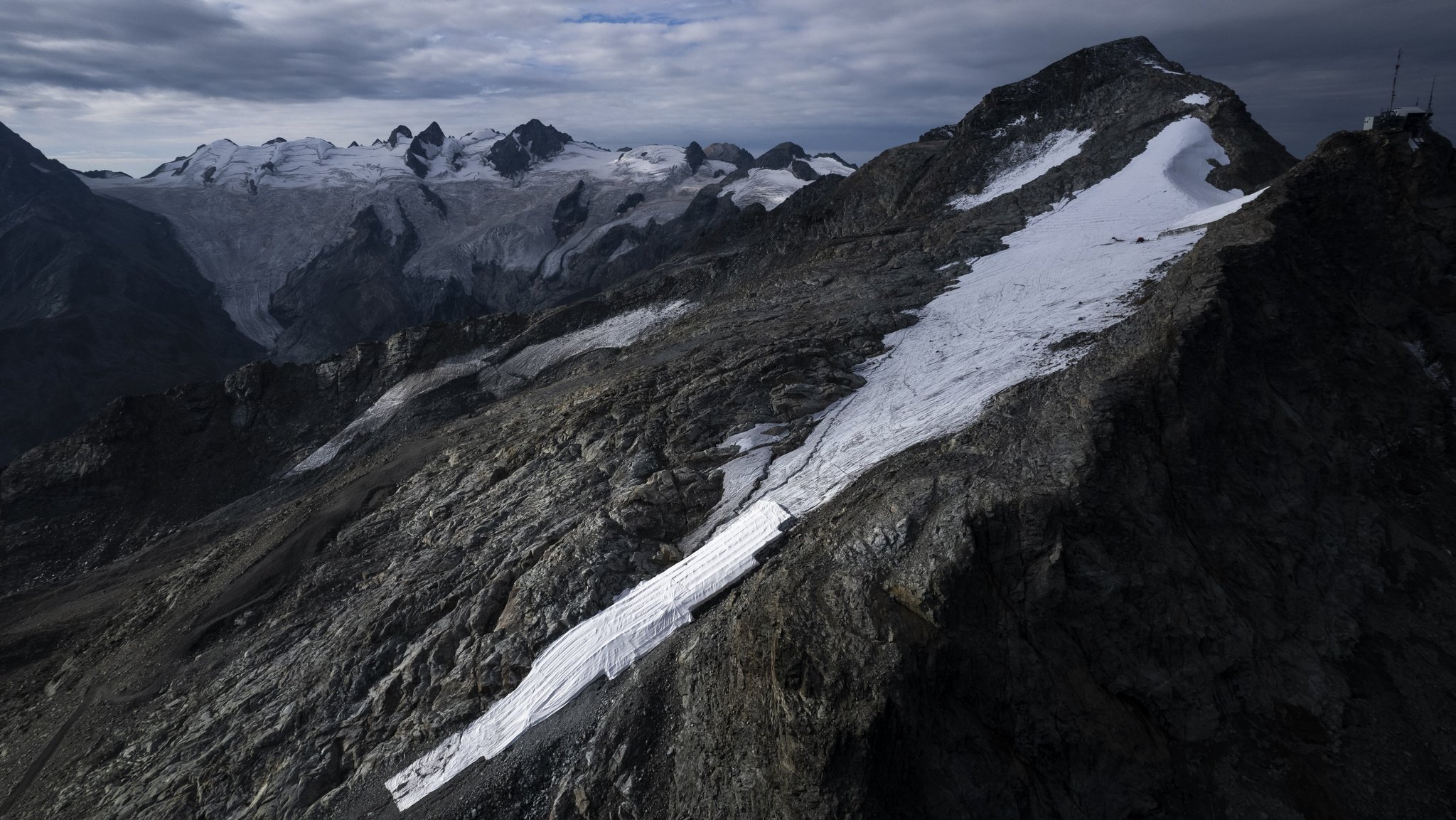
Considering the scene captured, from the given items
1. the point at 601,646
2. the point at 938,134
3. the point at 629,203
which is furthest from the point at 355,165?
the point at 601,646

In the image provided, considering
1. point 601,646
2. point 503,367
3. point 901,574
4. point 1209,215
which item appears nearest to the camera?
point 901,574

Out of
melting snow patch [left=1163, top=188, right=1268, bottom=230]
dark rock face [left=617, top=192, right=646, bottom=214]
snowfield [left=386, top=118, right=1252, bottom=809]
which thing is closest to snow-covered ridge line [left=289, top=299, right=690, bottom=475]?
snowfield [left=386, top=118, right=1252, bottom=809]

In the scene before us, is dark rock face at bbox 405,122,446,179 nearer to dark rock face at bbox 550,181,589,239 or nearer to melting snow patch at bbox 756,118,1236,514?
dark rock face at bbox 550,181,589,239

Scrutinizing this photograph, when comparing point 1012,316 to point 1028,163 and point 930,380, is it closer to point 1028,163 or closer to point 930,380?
point 930,380

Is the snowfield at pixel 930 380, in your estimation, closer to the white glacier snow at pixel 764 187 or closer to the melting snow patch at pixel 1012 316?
the melting snow patch at pixel 1012 316

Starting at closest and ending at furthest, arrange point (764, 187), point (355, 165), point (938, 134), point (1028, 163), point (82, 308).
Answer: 1. point (1028, 163)
2. point (938, 134)
3. point (82, 308)
4. point (764, 187)
5. point (355, 165)
